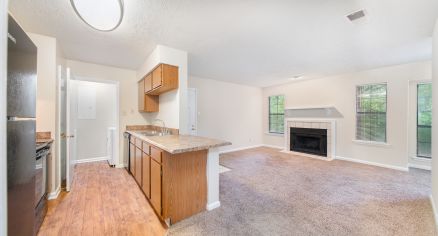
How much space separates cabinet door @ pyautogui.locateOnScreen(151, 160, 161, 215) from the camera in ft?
6.52

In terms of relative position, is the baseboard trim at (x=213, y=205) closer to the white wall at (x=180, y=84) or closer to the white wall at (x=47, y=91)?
the white wall at (x=180, y=84)

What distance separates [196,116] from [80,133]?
2885 mm

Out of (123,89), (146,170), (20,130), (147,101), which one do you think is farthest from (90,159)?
(20,130)

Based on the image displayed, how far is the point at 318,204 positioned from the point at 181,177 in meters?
1.81

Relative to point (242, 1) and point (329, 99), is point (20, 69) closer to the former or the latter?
point (242, 1)

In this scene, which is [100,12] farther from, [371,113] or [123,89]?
[371,113]

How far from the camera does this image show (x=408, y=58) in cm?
343

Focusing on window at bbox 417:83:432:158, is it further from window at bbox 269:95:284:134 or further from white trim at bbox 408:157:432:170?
window at bbox 269:95:284:134

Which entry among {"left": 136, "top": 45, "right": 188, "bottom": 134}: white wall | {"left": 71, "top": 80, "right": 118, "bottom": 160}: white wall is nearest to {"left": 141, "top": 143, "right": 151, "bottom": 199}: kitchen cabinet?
{"left": 136, "top": 45, "right": 188, "bottom": 134}: white wall

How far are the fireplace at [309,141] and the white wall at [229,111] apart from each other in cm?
140

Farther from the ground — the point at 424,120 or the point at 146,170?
the point at 424,120

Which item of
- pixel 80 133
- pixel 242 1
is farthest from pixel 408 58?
pixel 80 133

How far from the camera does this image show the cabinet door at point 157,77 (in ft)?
8.96

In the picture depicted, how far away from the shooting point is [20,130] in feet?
3.19
